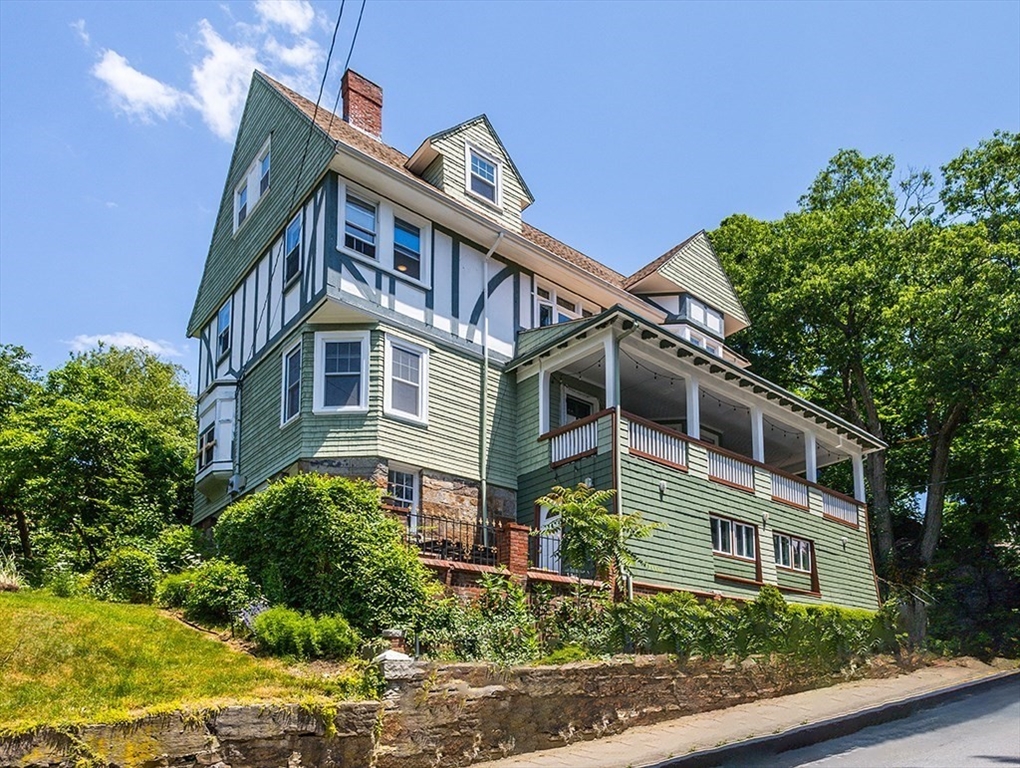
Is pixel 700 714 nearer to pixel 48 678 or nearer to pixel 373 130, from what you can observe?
pixel 48 678

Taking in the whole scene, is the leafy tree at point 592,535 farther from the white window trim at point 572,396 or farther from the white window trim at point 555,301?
the white window trim at point 555,301

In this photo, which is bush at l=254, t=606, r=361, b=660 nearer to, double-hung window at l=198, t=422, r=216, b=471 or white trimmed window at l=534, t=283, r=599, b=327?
double-hung window at l=198, t=422, r=216, b=471

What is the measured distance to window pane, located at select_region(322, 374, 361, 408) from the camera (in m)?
19.1

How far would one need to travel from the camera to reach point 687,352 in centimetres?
2125

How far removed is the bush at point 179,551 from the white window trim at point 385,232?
6.19 m

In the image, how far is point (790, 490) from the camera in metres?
24.0

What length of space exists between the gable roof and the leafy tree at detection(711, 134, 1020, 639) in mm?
4318

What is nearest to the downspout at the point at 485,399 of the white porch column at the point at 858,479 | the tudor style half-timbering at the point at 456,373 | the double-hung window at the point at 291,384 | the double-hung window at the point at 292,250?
the tudor style half-timbering at the point at 456,373

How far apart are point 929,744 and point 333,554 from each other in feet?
27.0

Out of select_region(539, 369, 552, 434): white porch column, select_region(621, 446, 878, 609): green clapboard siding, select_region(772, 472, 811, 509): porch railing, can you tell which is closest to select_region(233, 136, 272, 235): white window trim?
select_region(539, 369, 552, 434): white porch column

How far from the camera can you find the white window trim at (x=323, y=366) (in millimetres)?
18984

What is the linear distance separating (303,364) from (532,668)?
30.6ft

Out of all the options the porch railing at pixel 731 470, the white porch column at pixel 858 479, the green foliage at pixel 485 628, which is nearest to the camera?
the green foliage at pixel 485 628

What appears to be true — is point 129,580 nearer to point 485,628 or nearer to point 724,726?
point 485,628
